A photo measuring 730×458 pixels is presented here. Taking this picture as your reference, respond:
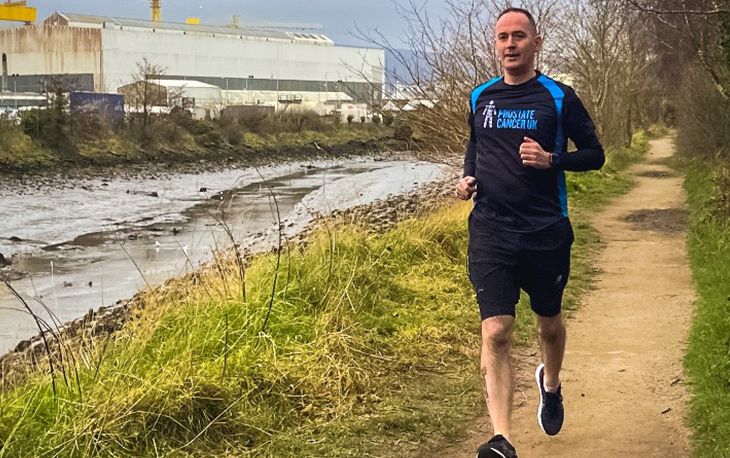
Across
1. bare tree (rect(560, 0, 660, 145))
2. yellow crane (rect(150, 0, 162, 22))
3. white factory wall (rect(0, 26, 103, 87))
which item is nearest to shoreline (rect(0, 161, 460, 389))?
bare tree (rect(560, 0, 660, 145))

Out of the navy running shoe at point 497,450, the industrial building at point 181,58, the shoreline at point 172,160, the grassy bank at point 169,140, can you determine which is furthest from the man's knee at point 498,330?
the industrial building at point 181,58

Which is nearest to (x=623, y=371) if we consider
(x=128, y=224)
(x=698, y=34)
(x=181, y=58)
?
(x=698, y=34)

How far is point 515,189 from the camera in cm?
445

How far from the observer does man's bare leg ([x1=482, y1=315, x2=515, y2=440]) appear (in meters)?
4.49

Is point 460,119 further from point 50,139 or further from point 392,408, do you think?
point 50,139

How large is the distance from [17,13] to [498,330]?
94.4 m

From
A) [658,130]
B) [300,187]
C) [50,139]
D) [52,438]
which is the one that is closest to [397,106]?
[52,438]

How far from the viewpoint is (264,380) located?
587cm

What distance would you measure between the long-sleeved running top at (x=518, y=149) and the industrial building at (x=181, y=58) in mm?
70069

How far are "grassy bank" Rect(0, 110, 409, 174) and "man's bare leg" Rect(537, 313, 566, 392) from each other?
83.1 ft

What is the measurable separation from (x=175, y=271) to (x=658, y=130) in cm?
6076

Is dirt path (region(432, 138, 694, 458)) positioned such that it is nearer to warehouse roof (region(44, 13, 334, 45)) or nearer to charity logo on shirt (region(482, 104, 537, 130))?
charity logo on shirt (region(482, 104, 537, 130))

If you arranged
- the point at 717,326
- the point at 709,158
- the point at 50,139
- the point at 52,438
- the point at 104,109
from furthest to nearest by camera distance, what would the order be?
the point at 104,109 → the point at 50,139 → the point at 709,158 → the point at 717,326 → the point at 52,438

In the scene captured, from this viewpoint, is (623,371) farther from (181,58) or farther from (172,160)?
(181,58)
